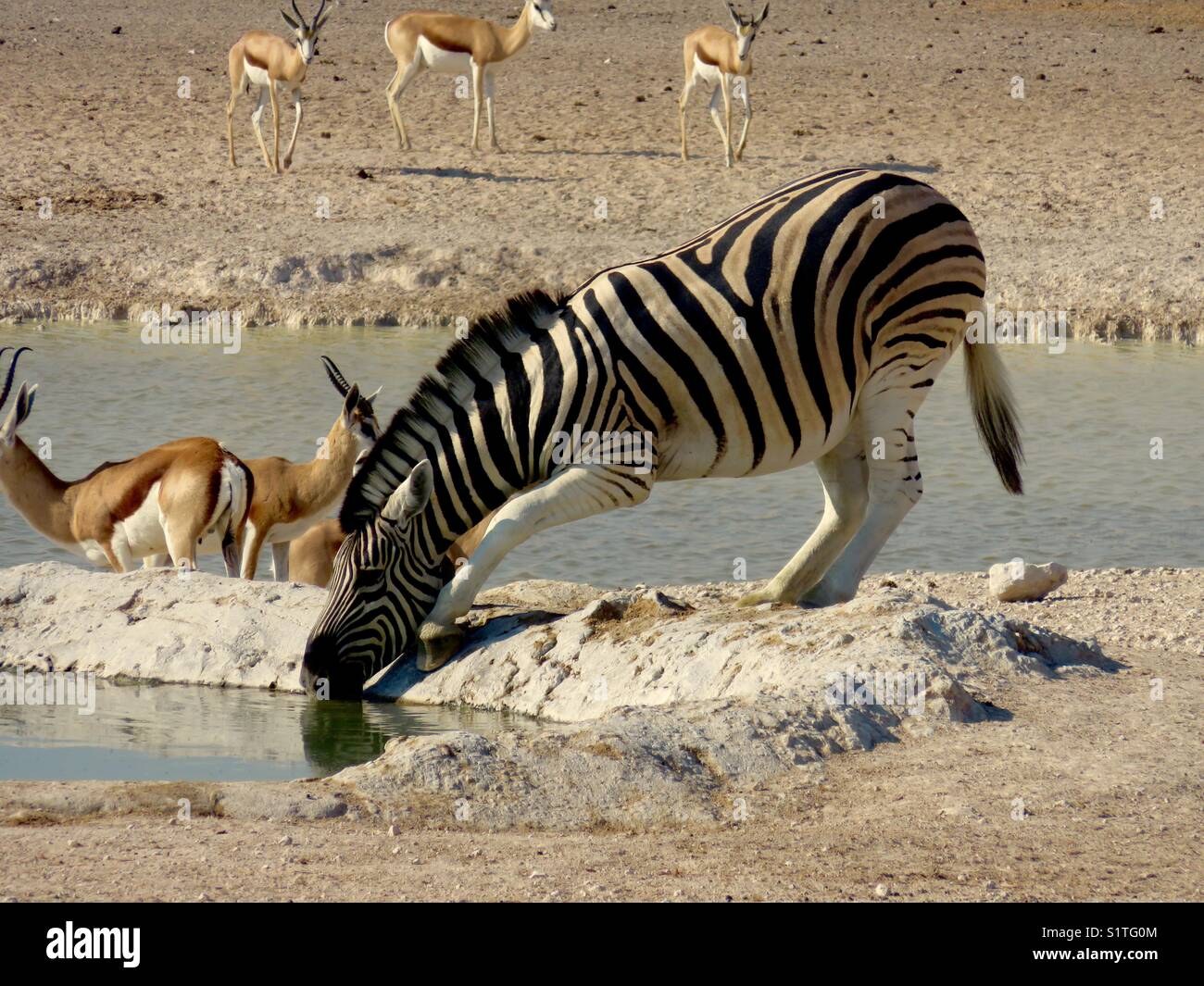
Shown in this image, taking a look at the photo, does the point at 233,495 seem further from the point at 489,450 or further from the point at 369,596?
the point at 489,450

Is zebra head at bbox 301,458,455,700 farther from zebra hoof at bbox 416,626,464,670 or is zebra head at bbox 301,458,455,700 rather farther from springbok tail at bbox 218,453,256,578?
springbok tail at bbox 218,453,256,578

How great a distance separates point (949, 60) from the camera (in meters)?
25.0

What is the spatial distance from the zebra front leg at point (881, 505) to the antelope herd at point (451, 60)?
13.0 metres

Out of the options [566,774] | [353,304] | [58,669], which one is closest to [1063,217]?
[353,304]

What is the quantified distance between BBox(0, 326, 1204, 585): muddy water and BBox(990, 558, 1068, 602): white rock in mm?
1760

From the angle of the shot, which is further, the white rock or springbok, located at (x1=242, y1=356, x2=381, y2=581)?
springbok, located at (x1=242, y1=356, x2=381, y2=581)

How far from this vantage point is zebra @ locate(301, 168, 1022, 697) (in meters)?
6.83

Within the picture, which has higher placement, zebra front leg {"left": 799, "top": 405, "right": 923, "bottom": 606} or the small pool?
zebra front leg {"left": 799, "top": 405, "right": 923, "bottom": 606}

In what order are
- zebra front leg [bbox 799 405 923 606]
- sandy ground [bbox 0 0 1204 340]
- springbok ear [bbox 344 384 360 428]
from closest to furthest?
1. zebra front leg [bbox 799 405 923 606]
2. springbok ear [bbox 344 384 360 428]
3. sandy ground [bbox 0 0 1204 340]

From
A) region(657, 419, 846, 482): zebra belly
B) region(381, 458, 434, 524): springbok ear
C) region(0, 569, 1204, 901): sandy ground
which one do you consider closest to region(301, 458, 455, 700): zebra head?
region(381, 458, 434, 524): springbok ear

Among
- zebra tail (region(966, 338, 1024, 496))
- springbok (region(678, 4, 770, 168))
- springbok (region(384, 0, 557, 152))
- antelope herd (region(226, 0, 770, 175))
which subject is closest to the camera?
zebra tail (region(966, 338, 1024, 496))

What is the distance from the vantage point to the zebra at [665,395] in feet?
22.4

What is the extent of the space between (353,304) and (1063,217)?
22.4ft

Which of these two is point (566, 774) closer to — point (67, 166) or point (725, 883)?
point (725, 883)
